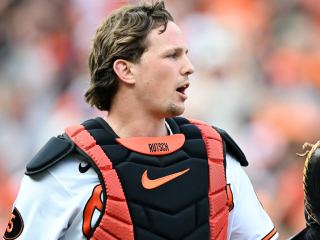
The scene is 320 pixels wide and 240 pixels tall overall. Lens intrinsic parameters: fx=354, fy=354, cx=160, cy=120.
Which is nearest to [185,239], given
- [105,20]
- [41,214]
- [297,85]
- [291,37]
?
[41,214]

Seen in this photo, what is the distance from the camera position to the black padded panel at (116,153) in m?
1.35

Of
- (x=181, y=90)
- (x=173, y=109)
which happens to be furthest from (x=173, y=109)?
(x=181, y=90)

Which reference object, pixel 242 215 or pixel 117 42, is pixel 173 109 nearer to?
pixel 117 42

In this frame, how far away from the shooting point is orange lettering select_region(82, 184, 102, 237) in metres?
1.28

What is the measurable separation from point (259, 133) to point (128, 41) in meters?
2.66

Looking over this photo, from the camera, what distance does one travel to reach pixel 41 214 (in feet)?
4.17

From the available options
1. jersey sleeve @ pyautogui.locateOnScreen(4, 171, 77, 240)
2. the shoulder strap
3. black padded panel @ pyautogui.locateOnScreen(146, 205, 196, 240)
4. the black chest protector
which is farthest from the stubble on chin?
jersey sleeve @ pyautogui.locateOnScreen(4, 171, 77, 240)

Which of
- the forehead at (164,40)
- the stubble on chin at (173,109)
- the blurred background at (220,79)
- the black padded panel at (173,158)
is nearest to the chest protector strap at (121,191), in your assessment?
the black padded panel at (173,158)

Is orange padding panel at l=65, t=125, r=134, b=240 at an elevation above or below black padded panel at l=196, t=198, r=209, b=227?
above

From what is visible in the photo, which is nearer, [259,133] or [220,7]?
[259,133]

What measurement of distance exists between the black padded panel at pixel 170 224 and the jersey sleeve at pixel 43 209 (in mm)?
292

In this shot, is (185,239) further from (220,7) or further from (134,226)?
(220,7)

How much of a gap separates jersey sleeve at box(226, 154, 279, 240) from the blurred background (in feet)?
6.94

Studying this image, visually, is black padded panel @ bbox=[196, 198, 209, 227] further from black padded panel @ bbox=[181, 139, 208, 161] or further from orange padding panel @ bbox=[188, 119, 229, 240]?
black padded panel @ bbox=[181, 139, 208, 161]
